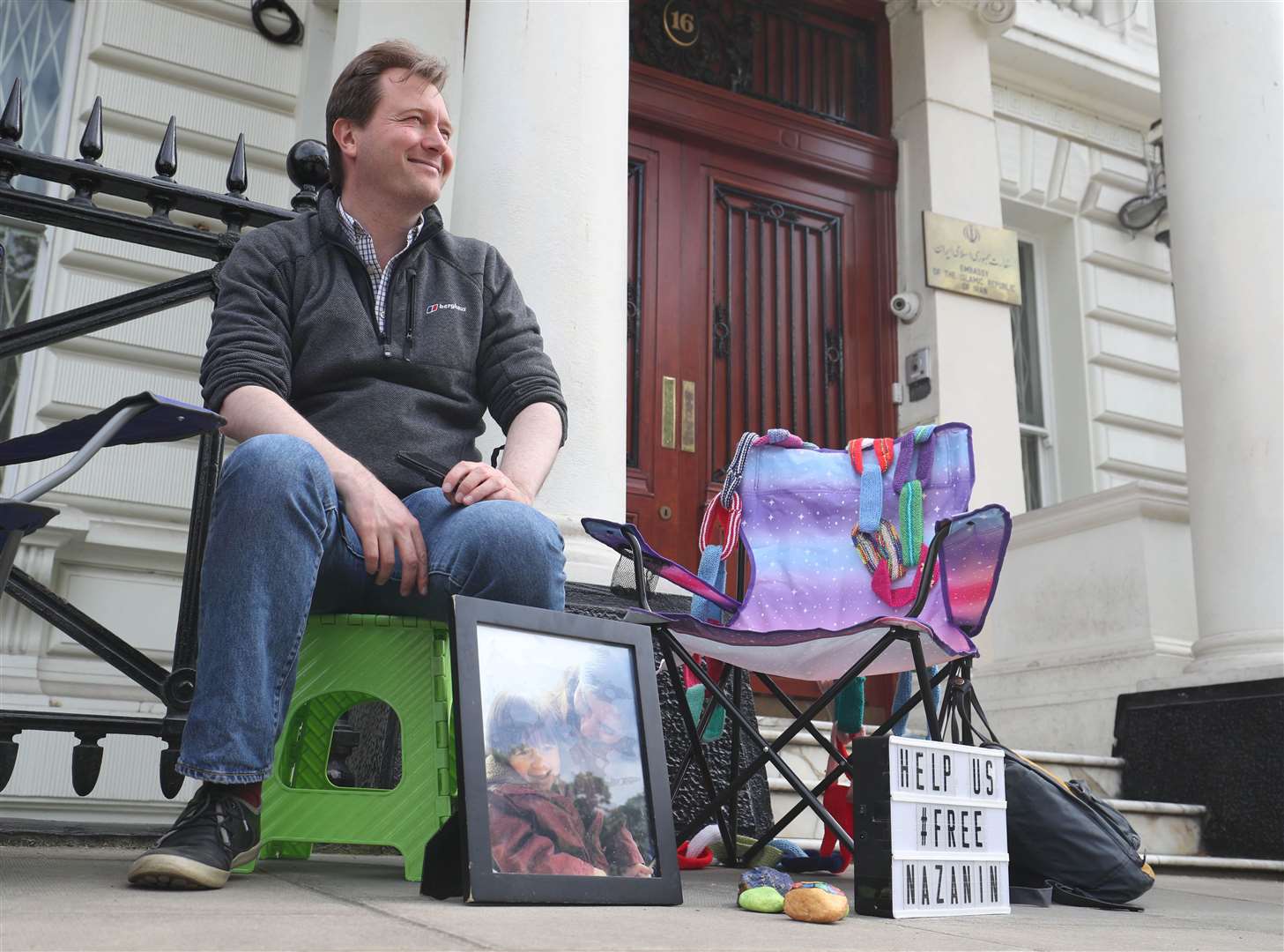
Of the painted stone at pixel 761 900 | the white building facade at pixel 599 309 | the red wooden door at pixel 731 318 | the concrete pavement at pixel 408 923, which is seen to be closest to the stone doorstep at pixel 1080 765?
the white building facade at pixel 599 309

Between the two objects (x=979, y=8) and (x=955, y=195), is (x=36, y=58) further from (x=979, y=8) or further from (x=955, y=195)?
(x=979, y=8)

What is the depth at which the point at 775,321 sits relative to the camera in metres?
5.95

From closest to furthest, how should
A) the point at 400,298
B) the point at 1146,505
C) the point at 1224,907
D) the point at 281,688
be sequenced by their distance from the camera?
1. the point at 281,688
2. the point at 400,298
3. the point at 1224,907
4. the point at 1146,505

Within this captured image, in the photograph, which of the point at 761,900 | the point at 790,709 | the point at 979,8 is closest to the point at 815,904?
the point at 761,900

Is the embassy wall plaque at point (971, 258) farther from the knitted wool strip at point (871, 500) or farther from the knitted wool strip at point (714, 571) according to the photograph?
the knitted wool strip at point (714, 571)

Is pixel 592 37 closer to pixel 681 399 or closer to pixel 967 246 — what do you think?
pixel 681 399

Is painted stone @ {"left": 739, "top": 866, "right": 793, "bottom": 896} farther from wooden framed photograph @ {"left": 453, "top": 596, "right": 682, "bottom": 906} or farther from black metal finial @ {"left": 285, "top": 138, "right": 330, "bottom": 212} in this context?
black metal finial @ {"left": 285, "top": 138, "right": 330, "bottom": 212}

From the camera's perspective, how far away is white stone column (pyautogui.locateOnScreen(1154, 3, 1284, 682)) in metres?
4.32

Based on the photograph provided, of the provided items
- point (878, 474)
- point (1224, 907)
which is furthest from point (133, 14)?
point (1224, 907)

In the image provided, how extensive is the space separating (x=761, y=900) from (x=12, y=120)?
2.02 meters

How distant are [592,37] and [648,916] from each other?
102 inches

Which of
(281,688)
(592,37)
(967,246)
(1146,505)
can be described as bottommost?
(281,688)

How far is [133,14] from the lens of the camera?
4742mm

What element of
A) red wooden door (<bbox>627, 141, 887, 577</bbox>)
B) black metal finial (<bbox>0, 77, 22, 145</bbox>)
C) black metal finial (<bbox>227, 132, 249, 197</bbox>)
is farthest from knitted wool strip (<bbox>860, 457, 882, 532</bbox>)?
red wooden door (<bbox>627, 141, 887, 577</bbox>)
